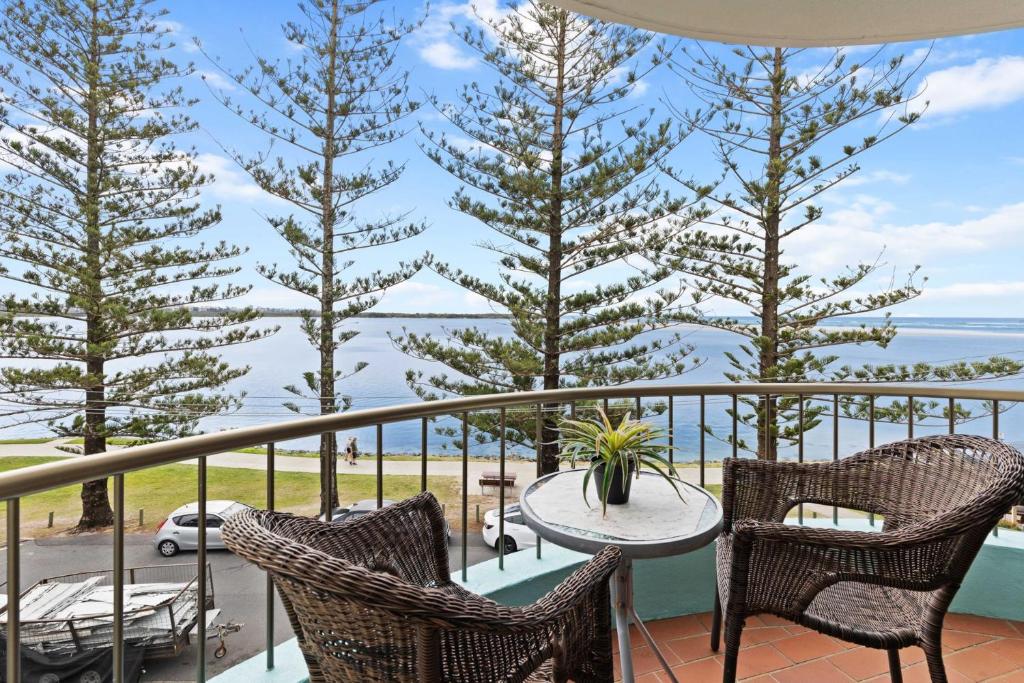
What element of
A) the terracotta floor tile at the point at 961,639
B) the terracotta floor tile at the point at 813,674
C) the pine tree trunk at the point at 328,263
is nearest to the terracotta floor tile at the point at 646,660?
the terracotta floor tile at the point at 813,674

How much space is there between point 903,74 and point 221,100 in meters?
10.2

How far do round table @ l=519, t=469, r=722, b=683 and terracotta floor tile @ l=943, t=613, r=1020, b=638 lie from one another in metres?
1.46

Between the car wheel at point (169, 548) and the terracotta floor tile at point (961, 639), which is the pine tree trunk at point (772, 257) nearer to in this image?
the terracotta floor tile at point (961, 639)

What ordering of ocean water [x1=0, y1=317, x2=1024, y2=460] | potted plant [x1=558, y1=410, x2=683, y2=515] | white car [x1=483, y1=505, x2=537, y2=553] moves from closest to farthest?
potted plant [x1=558, y1=410, x2=683, y2=515]
white car [x1=483, y1=505, x2=537, y2=553]
ocean water [x1=0, y1=317, x2=1024, y2=460]

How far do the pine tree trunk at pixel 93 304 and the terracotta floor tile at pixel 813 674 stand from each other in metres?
10.4

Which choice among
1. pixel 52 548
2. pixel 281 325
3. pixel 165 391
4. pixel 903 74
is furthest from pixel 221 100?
pixel 903 74

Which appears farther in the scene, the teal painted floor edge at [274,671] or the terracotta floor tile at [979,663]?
the terracotta floor tile at [979,663]

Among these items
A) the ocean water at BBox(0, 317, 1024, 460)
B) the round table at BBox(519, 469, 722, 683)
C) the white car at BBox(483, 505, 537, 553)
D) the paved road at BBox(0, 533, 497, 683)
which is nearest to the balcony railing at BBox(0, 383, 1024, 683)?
the round table at BBox(519, 469, 722, 683)

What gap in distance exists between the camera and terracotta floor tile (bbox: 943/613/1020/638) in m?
2.31

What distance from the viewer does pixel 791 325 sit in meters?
9.19

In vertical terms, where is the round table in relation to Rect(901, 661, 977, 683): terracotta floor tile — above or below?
above

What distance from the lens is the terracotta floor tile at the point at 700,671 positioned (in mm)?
2008

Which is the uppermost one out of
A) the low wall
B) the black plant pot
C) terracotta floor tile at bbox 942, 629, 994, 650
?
the black plant pot

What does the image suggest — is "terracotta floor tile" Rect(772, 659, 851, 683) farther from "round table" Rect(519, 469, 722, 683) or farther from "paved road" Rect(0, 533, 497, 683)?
"paved road" Rect(0, 533, 497, 683)
